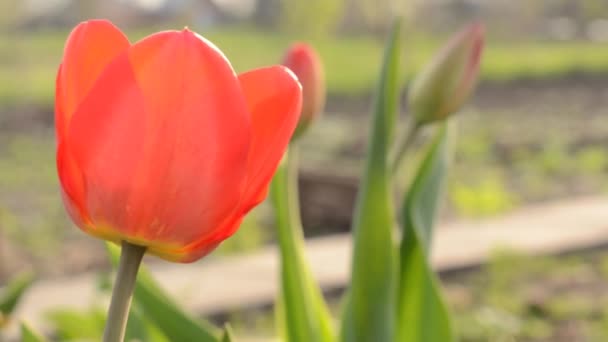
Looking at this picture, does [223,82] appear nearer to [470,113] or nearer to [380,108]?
[380,108]

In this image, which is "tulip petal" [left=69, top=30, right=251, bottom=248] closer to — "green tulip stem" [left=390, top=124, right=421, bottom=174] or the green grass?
"green tulip stem" [left=390, top=124, right=421, bottom=174]

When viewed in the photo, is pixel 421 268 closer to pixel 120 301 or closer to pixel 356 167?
pixel 120 301

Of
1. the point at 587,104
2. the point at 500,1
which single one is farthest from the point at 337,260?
the point at 500,1

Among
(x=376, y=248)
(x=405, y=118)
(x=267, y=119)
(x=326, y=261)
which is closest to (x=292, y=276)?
(x=376, y=248)

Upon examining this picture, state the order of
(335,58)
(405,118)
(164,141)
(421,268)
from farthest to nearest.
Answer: (335,58) → (405,118) → (421,268) → (164,141)

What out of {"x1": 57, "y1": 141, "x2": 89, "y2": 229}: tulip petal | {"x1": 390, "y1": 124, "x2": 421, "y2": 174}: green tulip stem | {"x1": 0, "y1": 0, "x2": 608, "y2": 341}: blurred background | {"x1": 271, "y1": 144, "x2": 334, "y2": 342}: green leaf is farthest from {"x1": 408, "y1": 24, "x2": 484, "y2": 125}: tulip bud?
{"x1": 57, "y1": 141, "x2": 89, "y2": 229}: tulip petal

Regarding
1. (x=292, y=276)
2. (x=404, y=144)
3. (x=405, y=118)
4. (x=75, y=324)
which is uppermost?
(x=404, y=144)

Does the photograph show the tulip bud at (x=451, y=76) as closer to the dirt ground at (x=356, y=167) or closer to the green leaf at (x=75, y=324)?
the green leaf at (x=75, y=324)
